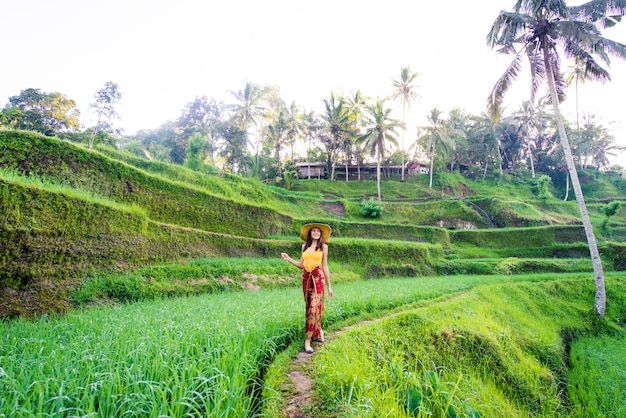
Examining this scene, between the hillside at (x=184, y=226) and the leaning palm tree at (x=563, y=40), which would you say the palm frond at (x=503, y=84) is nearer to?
the leaning palm tree at (x=563, y=40)

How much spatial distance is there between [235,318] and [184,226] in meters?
8.87

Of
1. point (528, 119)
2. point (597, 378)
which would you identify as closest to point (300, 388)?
point (597, 378)

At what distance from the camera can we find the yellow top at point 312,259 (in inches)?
171

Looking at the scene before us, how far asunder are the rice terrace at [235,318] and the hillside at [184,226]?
52 mm

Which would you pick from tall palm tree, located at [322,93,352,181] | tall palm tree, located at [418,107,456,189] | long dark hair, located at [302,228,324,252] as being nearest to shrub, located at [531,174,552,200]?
tall palm tree, located at [418,107,456,189]

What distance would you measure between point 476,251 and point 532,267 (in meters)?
4.12

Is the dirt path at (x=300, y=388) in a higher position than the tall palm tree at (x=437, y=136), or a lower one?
lower

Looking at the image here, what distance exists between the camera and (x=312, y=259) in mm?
4355

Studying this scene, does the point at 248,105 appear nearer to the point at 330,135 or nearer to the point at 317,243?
the point at 330,135

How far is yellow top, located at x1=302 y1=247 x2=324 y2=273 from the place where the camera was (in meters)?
4.35

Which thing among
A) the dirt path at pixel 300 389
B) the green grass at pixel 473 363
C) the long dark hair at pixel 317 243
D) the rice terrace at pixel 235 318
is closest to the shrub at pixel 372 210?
the rice terrace at pixel 235 318

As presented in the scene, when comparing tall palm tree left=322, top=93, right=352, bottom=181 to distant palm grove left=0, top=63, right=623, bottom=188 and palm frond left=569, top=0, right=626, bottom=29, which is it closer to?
distant palm grove left=0, top=63, right=623, bottom=188

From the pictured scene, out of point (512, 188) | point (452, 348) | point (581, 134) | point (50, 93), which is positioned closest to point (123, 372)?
point (452, 348)

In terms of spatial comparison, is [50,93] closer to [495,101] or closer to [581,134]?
[495,101]
